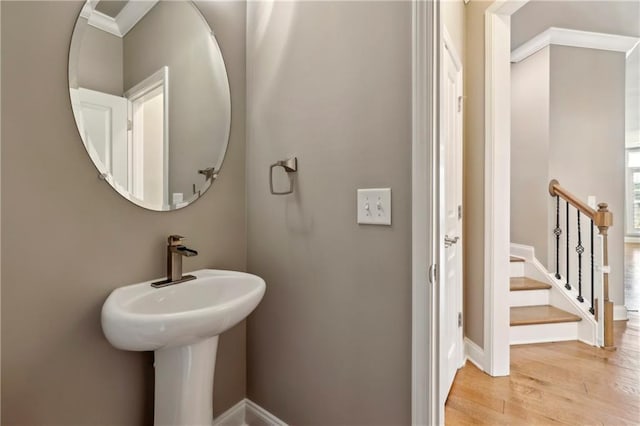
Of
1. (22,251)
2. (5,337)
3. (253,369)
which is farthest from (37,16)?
(253,369)

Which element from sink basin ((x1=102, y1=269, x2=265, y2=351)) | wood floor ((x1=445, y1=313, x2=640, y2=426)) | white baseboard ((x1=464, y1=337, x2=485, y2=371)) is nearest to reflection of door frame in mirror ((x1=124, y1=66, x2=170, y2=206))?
sink basin ((x1=102, y1=269, x2=265, y2=351))

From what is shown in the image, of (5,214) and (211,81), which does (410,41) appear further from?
(5,214)

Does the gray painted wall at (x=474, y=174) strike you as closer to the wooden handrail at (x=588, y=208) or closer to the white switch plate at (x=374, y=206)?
the wooden handrail at (x=588, y=208)

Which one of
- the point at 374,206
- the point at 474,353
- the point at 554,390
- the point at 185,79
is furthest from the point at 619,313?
the point at 185,79

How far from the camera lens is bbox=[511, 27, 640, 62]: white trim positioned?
2.95 metres

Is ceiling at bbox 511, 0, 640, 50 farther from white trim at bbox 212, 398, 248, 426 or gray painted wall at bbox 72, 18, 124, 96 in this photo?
white trim at bbox 212, 398, 248, 426

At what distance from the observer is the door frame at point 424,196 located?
3.17 ft

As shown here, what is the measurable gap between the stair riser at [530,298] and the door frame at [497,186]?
0.93 metres

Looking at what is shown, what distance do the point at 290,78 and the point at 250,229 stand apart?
73 cm

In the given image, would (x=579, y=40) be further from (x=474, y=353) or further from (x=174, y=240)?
(x=174, y=240)

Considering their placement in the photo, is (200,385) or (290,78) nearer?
(200,385)

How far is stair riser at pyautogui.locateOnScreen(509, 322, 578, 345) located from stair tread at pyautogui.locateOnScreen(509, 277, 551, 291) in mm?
363

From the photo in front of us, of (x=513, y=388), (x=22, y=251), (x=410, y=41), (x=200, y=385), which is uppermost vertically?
(x=410, y=41)

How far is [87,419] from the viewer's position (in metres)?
1.02
